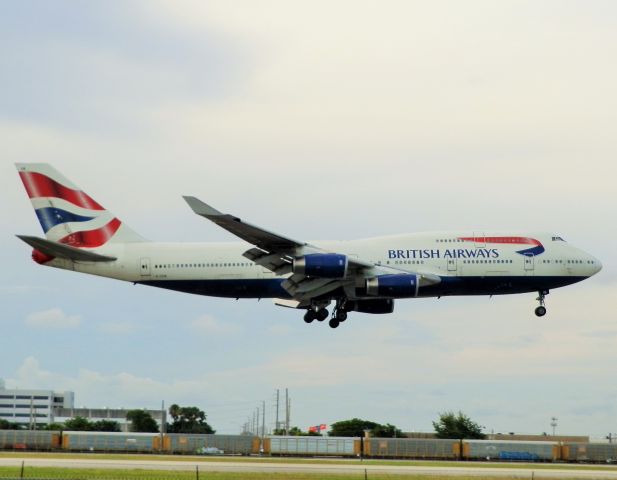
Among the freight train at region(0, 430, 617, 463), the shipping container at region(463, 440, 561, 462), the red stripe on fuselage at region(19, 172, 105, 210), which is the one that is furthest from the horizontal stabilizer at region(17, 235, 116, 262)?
the shipping container at region(463, 440, 561, 462)

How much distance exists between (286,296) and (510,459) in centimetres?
2890

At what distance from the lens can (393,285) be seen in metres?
66.1

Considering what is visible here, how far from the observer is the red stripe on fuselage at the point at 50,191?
249 feet

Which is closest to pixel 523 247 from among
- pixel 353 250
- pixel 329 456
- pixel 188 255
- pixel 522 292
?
pixel 522 292

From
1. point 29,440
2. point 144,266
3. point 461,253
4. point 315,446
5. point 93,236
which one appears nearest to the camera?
point 461,253

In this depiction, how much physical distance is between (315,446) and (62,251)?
3142 centimetres

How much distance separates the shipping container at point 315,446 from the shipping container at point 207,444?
3.07 m

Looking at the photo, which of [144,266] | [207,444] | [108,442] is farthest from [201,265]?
[108,442]

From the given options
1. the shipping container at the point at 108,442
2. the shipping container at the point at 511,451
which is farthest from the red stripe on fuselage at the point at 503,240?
the shipping container at the point at 108,442

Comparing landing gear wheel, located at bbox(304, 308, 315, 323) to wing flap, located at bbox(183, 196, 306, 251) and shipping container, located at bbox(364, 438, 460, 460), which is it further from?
shipping container, located at bbox(364, 438, 460, 460)

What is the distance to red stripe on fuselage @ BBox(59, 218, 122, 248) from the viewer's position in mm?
73562

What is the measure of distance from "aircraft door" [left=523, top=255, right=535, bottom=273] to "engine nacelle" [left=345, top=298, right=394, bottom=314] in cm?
941

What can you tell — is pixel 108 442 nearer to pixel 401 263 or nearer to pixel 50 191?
pixel 50 191

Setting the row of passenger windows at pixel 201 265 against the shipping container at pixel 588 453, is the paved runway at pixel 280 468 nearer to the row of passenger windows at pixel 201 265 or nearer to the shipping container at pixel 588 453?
the row of passenger windows at pixel 201 265
